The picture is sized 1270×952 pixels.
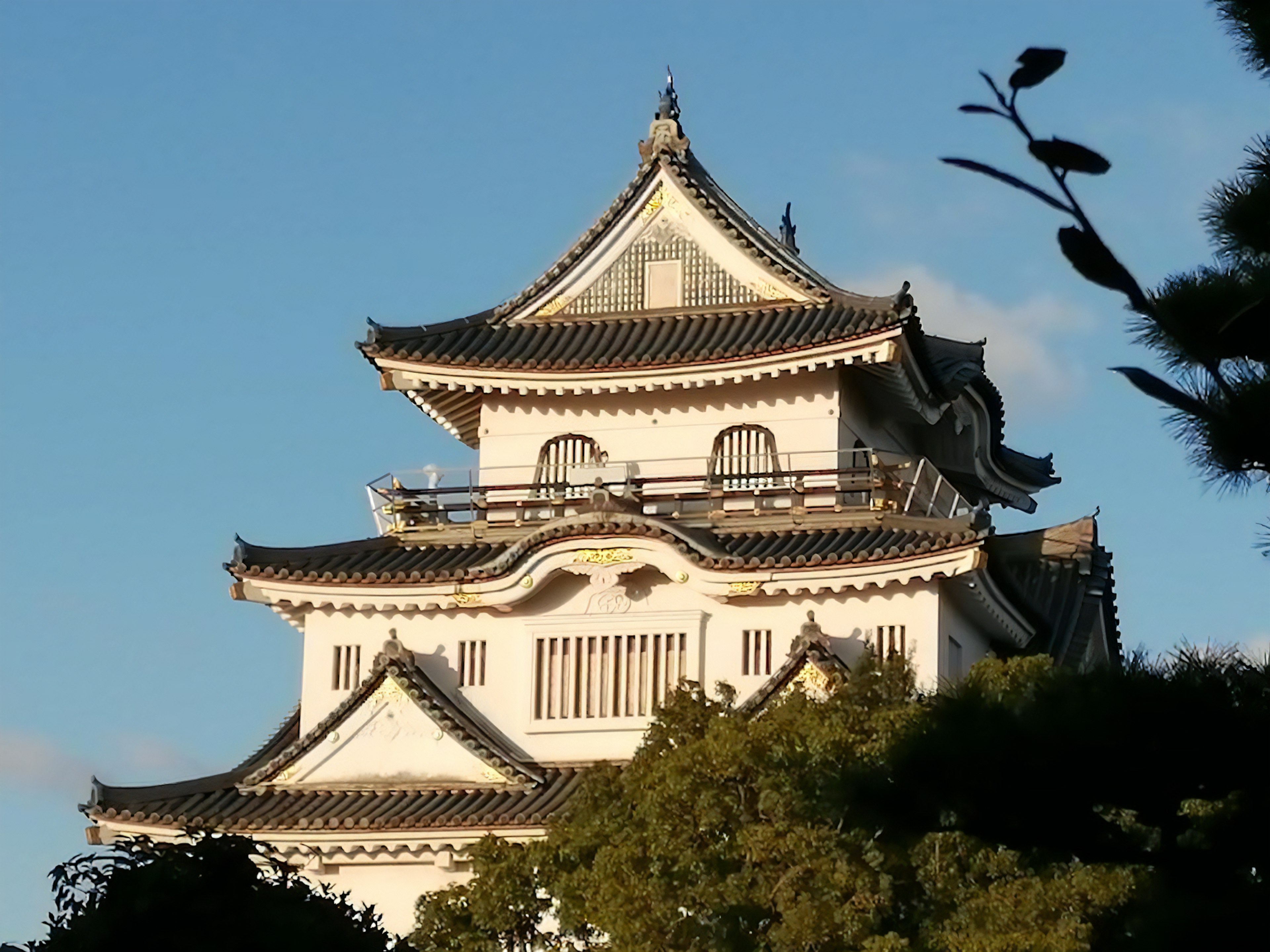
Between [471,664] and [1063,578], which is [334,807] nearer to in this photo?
[471,664]

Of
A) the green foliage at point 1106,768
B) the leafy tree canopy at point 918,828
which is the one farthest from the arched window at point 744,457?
the green foliage at point 1106,768

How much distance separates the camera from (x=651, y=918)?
19109 mm

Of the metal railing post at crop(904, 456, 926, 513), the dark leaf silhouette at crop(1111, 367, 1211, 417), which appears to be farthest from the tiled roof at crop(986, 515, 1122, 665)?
the dark leaf silhouette at crop(1111, 367, 1211, 417)

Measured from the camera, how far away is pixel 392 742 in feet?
87.6

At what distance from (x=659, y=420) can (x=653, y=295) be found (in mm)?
1757

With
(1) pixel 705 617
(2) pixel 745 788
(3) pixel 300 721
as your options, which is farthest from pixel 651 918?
(3) pixel 300 721

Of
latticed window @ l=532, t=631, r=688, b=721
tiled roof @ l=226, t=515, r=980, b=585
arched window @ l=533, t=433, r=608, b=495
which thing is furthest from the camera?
arched window @ l=533, t=433, r=608, b=495

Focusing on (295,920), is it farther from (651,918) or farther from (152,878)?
(651,918)

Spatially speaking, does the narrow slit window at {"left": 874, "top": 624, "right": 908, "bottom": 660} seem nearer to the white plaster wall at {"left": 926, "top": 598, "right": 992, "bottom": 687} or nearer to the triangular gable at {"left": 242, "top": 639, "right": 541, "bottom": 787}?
the white plaster wall at {"left": 926, "top": 598, "right": 992, "bottom": 687}

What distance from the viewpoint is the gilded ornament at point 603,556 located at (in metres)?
26.4

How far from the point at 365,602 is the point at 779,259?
6.83 metres

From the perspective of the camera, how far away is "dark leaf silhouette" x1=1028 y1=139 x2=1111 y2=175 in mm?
8172

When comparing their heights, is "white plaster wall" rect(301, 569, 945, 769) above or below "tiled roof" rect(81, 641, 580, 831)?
above

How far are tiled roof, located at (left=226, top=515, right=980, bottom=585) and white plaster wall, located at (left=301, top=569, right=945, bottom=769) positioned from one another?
1.90 ft
